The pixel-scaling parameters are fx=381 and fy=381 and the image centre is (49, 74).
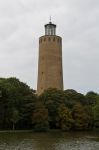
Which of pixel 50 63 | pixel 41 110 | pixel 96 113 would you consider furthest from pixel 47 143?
pixel 50 63

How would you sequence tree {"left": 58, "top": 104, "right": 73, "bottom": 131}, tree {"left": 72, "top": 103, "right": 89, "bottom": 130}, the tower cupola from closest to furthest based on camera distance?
tree {"left": 58, "top": 104, "right": 73, "bottom": 131} < tree {"left": 72, "top": 103, "right": 89, "bottom": 130} < the tower cupola

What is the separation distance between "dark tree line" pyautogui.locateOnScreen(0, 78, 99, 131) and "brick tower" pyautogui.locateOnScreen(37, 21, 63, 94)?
34.9 ft

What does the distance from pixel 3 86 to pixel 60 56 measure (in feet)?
88.6

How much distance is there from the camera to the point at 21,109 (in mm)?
63844

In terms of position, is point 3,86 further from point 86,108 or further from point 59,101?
point 86,108

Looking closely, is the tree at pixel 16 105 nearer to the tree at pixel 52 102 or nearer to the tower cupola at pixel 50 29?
the tree at pixel 52 102

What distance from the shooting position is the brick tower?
275 ft

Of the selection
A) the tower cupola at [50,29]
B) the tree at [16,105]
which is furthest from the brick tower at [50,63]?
the tree at [16,105]

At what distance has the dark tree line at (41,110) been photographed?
6128 centimetres

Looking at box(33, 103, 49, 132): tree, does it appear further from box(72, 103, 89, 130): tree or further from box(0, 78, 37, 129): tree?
box(72, 103, 89, 130): tree

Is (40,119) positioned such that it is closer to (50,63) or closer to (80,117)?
(80,117)

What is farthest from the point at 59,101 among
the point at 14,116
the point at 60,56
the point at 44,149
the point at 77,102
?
the point at 44,149


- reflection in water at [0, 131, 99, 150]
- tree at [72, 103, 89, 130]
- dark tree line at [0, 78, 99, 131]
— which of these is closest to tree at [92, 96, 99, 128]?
dark tree line at [0, 78, 99, 131]

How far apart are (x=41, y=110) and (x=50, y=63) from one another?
24378 mm
